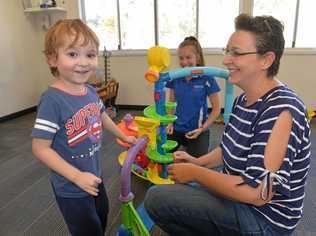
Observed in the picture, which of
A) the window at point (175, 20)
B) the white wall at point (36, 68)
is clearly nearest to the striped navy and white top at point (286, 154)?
the white wall at point (36, 68)

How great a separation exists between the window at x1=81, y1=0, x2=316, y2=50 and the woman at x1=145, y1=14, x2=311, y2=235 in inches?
114

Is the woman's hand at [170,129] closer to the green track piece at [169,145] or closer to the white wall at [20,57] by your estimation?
the green track piece at [169,145]

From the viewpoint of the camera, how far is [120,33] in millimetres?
4410

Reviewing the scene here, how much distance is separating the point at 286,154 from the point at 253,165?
0.10m

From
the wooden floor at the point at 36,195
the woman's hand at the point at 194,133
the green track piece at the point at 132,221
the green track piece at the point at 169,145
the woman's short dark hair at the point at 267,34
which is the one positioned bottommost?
the wooden floor at the point at 36,195

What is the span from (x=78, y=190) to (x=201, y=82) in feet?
3.94

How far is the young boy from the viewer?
3.14 feet

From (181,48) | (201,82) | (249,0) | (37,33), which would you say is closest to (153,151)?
(201,82)

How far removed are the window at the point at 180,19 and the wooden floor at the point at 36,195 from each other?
1.64 m

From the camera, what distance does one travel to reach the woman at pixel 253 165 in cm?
88

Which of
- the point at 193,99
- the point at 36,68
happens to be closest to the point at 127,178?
the point at 193,99

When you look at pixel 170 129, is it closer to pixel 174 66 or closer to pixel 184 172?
pixel 184 172

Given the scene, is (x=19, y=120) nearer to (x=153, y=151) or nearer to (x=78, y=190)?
(x=153, y=151)

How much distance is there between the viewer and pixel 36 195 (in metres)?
2.06
